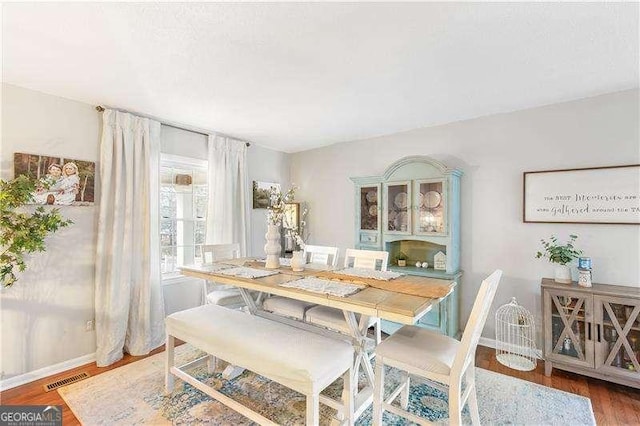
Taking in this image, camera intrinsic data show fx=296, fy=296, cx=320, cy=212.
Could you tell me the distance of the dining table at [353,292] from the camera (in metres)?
1.63

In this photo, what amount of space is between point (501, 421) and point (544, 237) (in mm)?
1770

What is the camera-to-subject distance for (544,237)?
290cm

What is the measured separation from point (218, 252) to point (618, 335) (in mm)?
3615

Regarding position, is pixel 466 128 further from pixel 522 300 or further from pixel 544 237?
pixel 522 300

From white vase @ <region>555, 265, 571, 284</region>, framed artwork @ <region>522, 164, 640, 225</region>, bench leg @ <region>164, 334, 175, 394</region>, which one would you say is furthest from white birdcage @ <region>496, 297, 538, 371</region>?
bench leg @ <region>164, 334, 175, 394</region>

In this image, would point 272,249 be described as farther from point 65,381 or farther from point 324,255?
point 65,381

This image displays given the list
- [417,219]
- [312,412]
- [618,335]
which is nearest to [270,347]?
[312,412]

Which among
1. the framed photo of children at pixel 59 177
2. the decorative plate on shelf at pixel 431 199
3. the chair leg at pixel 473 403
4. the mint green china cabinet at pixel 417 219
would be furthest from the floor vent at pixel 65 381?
the decorative plate on shelf at pixel 431 199

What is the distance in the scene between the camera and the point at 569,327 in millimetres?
2471

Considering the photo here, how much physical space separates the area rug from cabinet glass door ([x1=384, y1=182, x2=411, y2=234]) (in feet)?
5.07

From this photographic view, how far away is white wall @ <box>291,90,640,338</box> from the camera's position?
8.48ft

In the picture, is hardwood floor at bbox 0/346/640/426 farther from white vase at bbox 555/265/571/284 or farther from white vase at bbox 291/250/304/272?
white vase at bbox 291/250/304/272

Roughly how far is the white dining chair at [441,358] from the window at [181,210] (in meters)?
2.62

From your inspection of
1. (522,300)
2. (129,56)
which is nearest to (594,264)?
(522,300)
